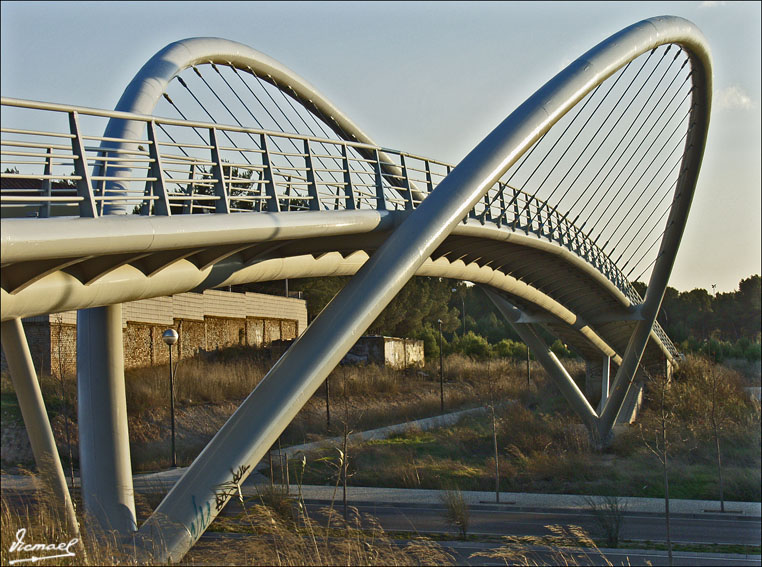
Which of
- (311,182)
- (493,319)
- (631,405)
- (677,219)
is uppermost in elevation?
(677,219)

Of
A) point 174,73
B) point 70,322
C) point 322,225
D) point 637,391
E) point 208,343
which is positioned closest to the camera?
point 322,225

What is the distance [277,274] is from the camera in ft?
48.0

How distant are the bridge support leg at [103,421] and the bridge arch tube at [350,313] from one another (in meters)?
1.25

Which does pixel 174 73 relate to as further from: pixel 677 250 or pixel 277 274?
pixel 677 250

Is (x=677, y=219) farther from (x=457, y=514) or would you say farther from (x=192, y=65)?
(x=192, y=65)

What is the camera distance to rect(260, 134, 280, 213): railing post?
12.3 m

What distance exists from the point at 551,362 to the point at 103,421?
2261 cm

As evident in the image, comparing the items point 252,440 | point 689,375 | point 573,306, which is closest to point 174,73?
point 252,440

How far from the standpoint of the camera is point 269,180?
488 inches

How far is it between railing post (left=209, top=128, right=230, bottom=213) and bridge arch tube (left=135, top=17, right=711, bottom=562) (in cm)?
261

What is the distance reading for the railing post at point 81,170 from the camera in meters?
8.97

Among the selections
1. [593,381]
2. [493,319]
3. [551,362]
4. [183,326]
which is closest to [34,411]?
[551,362]

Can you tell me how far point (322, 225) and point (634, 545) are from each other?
9263 millimetres

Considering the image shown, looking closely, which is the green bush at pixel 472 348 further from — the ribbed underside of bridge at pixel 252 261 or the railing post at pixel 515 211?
the railing post at pixel 515 211
